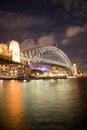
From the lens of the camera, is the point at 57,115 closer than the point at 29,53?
Yes

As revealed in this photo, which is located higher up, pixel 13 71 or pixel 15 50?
pixel 15 50

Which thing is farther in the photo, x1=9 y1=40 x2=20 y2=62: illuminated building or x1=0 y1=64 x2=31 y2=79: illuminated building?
x1=9 y1=40 x2=20 y2=62: illuminated building

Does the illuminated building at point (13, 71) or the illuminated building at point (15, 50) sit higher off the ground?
the illuminated building at point (15, 50)

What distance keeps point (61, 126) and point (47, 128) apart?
0.89 m

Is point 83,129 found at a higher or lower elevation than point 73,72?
lower

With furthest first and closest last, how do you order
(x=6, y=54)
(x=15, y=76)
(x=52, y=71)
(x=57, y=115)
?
(x=52, y=71), (x=6, y=54), (x=15, y=76), (x=57, y=115)

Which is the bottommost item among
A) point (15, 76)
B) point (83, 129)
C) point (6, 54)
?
point (83, 129)

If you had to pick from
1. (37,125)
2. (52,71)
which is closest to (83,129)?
(37,125)

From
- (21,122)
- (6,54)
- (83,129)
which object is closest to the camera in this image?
(83,129)

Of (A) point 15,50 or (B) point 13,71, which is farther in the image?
(A) point 15,50

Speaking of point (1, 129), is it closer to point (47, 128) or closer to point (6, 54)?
point (47, 128)

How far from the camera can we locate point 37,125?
48.4 ft

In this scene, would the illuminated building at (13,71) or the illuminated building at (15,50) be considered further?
the illuminated building at (15,50)

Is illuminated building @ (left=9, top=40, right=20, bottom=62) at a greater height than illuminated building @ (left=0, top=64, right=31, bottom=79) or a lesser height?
greater
